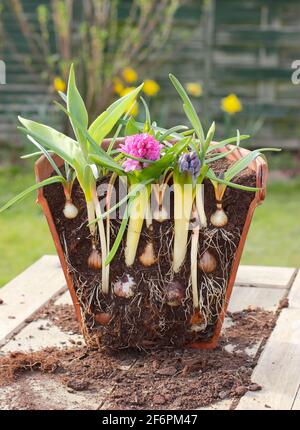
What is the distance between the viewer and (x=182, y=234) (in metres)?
1.89

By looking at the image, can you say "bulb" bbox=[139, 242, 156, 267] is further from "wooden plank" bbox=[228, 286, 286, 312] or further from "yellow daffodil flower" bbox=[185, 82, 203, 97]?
"yellow daffodil flower" bbox=[185, 82, 203, 97]

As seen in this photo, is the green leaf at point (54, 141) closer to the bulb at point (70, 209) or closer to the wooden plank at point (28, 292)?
the bulb at point (70, 209)

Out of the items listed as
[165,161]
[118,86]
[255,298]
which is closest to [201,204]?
[165,161]

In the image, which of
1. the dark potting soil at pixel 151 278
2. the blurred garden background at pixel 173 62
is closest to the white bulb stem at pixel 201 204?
the dark potting soil at pixel 151 278

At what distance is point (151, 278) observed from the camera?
1.91m

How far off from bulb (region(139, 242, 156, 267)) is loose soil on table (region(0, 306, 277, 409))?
8.7 inches

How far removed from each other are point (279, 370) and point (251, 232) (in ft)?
8.80

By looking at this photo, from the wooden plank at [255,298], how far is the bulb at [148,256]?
0.48 metres

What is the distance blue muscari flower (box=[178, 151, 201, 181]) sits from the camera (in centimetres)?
177

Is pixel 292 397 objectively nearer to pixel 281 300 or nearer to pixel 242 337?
pixel 242 337

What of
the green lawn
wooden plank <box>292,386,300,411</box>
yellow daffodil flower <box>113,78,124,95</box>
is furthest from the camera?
yellow daffodil flower <box>113,78,124,95</box>

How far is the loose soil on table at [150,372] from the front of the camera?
5.64ft

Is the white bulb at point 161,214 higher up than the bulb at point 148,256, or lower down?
higher up

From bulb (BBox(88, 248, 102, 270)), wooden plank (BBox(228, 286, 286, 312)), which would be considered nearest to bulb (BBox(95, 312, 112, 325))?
bulb (BBox(88, 248, 102, 270))
